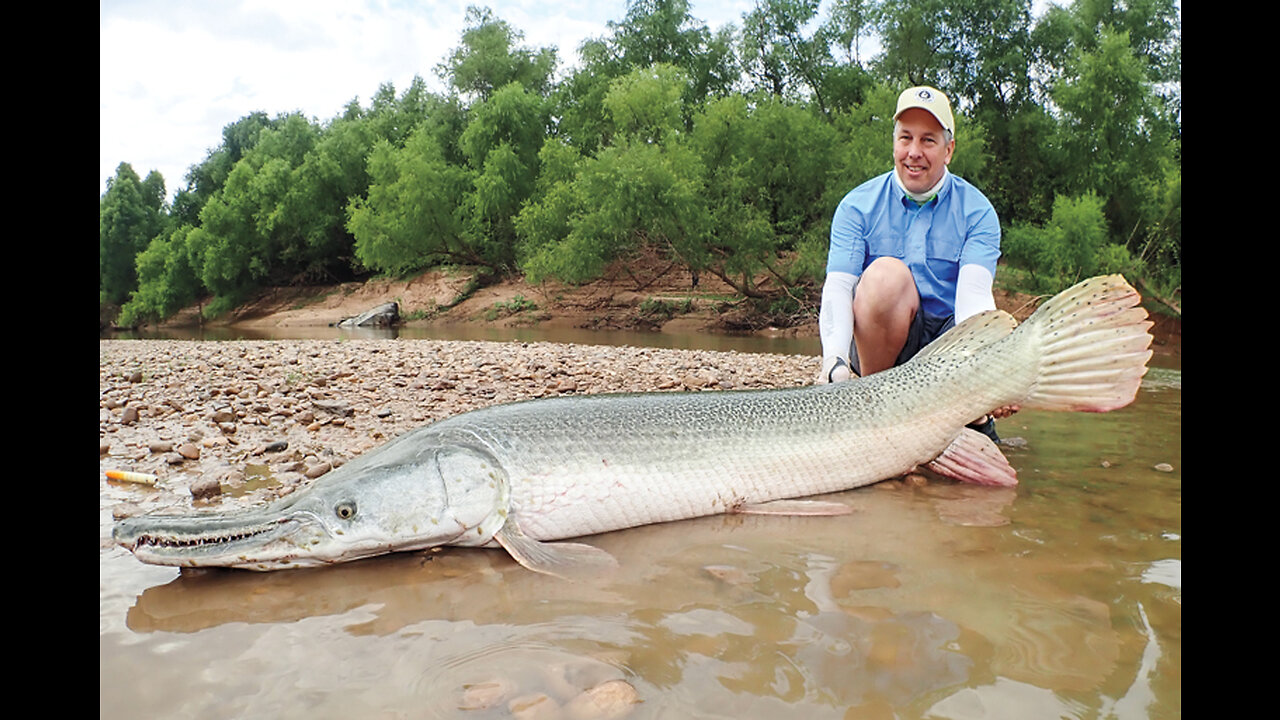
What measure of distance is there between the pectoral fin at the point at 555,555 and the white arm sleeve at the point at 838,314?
2072 mm

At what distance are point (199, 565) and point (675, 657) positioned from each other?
1560 millimetres

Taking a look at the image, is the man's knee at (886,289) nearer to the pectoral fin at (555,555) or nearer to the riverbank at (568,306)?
the pectoral fin at (555,555)

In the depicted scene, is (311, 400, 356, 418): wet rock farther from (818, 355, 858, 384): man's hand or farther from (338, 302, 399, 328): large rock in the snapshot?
(338, 302, 399, 328): large rock

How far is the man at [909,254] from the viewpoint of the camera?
13.7ft

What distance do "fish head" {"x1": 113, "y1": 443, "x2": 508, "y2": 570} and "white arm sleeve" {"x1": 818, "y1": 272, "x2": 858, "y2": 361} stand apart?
7.37ft

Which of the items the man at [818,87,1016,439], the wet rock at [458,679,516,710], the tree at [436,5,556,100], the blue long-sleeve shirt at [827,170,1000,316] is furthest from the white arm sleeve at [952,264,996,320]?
the tree at [436,5,556,100]

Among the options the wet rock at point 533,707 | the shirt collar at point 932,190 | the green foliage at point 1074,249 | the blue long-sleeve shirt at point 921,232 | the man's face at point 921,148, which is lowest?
the wet rock at point 533,707

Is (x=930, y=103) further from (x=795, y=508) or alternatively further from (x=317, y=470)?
(x=317, y=470)

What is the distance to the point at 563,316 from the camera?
29.1 metres

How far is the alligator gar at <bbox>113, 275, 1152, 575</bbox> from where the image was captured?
99.6 inches

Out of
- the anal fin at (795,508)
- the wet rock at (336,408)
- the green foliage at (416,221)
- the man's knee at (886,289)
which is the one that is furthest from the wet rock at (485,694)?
the green foliage at (416,221)

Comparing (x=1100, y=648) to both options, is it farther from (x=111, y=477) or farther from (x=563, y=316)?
(x=563, y=316)
